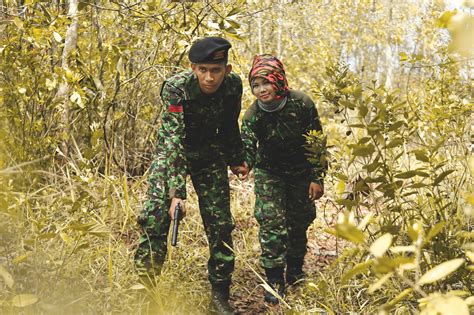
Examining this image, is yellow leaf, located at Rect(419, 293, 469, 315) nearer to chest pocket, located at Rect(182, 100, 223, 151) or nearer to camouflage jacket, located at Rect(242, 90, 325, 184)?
chest pocket, located at Rect(182, 100, 223, 151)

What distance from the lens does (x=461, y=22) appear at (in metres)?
0.86

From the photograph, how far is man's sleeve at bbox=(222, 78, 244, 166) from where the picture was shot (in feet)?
11.8

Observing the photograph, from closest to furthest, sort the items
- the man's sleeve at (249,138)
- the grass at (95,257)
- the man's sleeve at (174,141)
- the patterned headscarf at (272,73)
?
the grass at (95,257) → the man's sleeve at (174,141) → the patterned headscarf at (272,73) → the man's sleeve at (249,138)

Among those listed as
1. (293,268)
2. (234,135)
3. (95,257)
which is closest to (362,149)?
(234,135)

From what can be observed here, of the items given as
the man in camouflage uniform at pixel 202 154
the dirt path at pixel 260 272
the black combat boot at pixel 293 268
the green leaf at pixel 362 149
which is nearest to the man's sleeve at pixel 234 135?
the man in camouflage uniform at pixel 202 154

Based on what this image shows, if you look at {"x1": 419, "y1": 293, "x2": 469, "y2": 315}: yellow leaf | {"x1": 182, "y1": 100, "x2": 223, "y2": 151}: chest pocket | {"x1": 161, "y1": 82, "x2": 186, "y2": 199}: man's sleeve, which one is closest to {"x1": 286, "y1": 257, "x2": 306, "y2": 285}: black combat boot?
{"x1": 182, "y1": 100, "x2": 223, "y2": 151}: chest pocket

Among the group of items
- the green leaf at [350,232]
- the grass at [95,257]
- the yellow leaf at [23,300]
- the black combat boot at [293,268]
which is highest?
the green leaf at [350,232]

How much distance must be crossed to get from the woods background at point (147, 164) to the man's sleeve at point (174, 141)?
442mm

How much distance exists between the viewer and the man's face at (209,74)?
3.31 m

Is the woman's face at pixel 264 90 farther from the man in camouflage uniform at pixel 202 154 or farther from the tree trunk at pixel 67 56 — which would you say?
the tree trunk at pixel 67 56

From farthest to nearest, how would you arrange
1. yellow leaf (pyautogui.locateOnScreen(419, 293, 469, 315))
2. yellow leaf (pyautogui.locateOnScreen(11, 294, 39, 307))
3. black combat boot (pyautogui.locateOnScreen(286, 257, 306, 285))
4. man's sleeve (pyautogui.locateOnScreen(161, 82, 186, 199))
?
1. black combat boot (pyautogui.locateOnScreen(286, 257, 306, 285))
2. man's sleeve (pyautogui.locateOnScreen(161, 82, 186, 199))
3. yellow leaf (pyautogui.locateOnScreen(11, 294, 39, 307))
4. yellow leaf (pyautogui.locateOnScreen(419, 293, 469, 315))

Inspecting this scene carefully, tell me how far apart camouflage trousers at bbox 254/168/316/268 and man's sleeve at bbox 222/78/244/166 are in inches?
11.6

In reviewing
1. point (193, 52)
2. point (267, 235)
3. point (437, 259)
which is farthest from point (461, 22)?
point (267, 235)

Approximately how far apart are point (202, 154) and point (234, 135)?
0.31m
